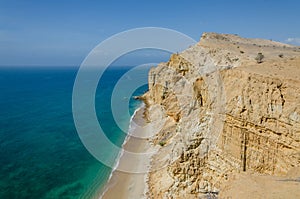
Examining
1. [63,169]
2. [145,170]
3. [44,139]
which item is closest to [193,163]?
[145,170]

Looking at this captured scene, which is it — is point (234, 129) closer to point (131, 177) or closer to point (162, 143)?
point (131, 177)

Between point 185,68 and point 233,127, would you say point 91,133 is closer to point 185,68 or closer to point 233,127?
point 185,68

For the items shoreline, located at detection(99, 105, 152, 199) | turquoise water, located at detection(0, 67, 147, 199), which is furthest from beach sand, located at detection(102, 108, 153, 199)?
turquoise water, located at detection(0, 67, 147, 199)

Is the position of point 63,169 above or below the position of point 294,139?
below

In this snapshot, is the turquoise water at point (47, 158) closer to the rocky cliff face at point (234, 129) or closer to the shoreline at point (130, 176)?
the shoreline at point (130, 176)

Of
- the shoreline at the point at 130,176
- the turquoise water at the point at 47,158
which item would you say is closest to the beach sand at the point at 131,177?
the shoreline at the point at 130,176

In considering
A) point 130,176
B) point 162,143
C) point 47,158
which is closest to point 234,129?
point 130,176

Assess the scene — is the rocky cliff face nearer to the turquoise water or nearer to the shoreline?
the shoreline

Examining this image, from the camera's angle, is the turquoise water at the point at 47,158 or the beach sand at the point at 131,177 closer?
the beach sand at the point at 131,177
